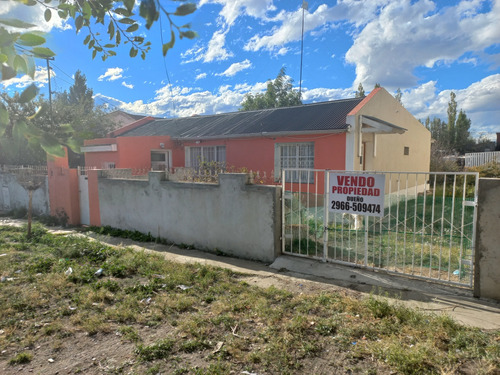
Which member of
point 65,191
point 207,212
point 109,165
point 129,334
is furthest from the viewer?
point 109,165

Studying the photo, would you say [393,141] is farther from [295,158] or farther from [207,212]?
[207,212]

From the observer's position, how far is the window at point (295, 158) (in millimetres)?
11633

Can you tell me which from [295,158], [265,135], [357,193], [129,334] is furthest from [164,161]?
[129,334]

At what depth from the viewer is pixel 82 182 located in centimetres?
1136

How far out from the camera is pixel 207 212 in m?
7.18

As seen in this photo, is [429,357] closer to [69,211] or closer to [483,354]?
[483,354]

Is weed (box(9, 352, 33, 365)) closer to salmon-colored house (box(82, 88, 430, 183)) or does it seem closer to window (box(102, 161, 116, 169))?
salmon-colored house (box(82, 88, 430, 183))

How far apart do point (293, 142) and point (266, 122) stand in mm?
2210

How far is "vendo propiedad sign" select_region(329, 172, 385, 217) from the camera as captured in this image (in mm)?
5250

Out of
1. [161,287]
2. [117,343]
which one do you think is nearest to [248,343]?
[117,343]

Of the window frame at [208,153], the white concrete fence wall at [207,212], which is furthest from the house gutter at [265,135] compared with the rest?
the white concrete fence wall at [207,212]

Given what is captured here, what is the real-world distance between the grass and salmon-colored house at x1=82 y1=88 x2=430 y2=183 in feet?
22.8

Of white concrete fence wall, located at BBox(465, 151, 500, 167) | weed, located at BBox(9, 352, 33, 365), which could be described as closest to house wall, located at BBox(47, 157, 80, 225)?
weed, located at BBox(9, 352, 33, 365)

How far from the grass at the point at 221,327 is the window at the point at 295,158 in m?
6.85
